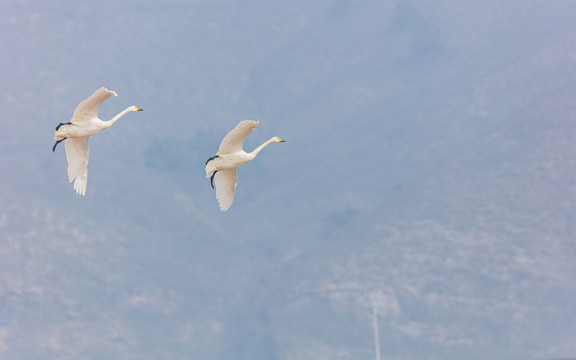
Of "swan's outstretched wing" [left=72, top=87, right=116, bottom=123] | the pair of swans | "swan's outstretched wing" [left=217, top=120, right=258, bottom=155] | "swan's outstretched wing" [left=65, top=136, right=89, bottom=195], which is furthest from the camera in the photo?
"swan's outstretched wing" [left=65, top=136, right=89, bottom=195]

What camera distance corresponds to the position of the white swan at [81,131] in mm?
49625

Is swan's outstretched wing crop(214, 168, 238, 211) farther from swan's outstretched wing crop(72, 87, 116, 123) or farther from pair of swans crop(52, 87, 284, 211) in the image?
swan's outstretched wing crop(72, 87, 116, 123)

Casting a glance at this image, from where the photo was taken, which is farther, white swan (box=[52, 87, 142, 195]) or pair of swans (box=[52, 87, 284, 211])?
pair of swans (box=[52, 87, 284, 211])

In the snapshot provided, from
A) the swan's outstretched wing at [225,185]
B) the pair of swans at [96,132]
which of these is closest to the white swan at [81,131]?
the pair of swans at [96,132]

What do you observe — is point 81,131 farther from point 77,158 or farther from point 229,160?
point 229,160

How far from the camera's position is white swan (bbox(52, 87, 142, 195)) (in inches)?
1954

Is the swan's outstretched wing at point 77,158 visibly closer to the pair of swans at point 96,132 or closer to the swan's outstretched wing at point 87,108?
the pair of swans at point 96,132

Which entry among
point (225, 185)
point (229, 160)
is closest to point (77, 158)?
point (225, 185)

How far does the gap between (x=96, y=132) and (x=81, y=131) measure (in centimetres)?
131

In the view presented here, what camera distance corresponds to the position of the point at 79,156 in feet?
173

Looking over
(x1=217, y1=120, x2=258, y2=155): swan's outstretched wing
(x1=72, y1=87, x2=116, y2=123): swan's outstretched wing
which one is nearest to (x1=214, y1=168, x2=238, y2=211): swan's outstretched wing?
(x1=217, y1=120, x2=258, y2=155): swan's outstretched wing

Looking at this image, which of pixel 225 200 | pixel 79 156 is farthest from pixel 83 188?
pixel 225 200

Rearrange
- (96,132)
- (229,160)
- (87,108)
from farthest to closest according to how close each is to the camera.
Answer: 1. (96,132)
2. (229,160)
3. (87,108)

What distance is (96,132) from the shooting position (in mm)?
51875
